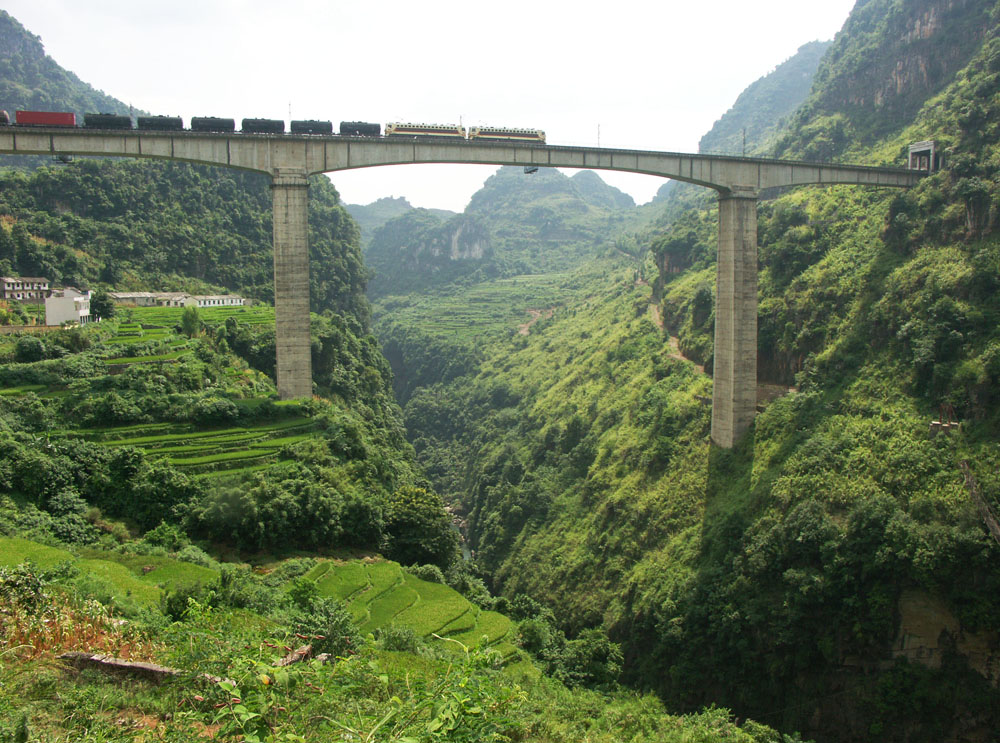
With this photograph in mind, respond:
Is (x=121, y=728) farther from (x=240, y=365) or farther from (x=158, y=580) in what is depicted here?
(x=240, y=365)

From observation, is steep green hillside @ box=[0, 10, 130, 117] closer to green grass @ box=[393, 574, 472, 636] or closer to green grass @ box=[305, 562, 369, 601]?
green grass @ box=[305, 562, 369, 601]

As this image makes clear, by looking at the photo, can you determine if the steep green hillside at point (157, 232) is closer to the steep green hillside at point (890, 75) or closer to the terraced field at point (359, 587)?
the terraced field at point (359, 587)

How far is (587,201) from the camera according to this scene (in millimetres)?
160625

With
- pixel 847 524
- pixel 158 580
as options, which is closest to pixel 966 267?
pixel 847 524

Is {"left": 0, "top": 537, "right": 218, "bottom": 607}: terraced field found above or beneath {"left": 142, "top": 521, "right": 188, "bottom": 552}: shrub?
above

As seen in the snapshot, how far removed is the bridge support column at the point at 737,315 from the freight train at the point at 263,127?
29.0 ft

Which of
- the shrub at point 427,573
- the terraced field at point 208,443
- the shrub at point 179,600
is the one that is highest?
the terraced field at point 208,443

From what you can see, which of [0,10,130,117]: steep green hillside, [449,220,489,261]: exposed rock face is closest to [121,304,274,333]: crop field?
[0,10,130,117]: steep green hillside

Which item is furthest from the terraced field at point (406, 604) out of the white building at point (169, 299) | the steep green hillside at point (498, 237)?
the steep green hillside at point (498, 237)

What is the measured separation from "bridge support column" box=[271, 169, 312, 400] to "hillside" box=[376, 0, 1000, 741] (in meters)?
15.8

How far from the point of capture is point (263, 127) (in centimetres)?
2677

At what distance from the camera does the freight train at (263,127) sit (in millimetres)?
25359

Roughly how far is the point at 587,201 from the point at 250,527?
148 m

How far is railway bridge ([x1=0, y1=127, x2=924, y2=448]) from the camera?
25500 mm
